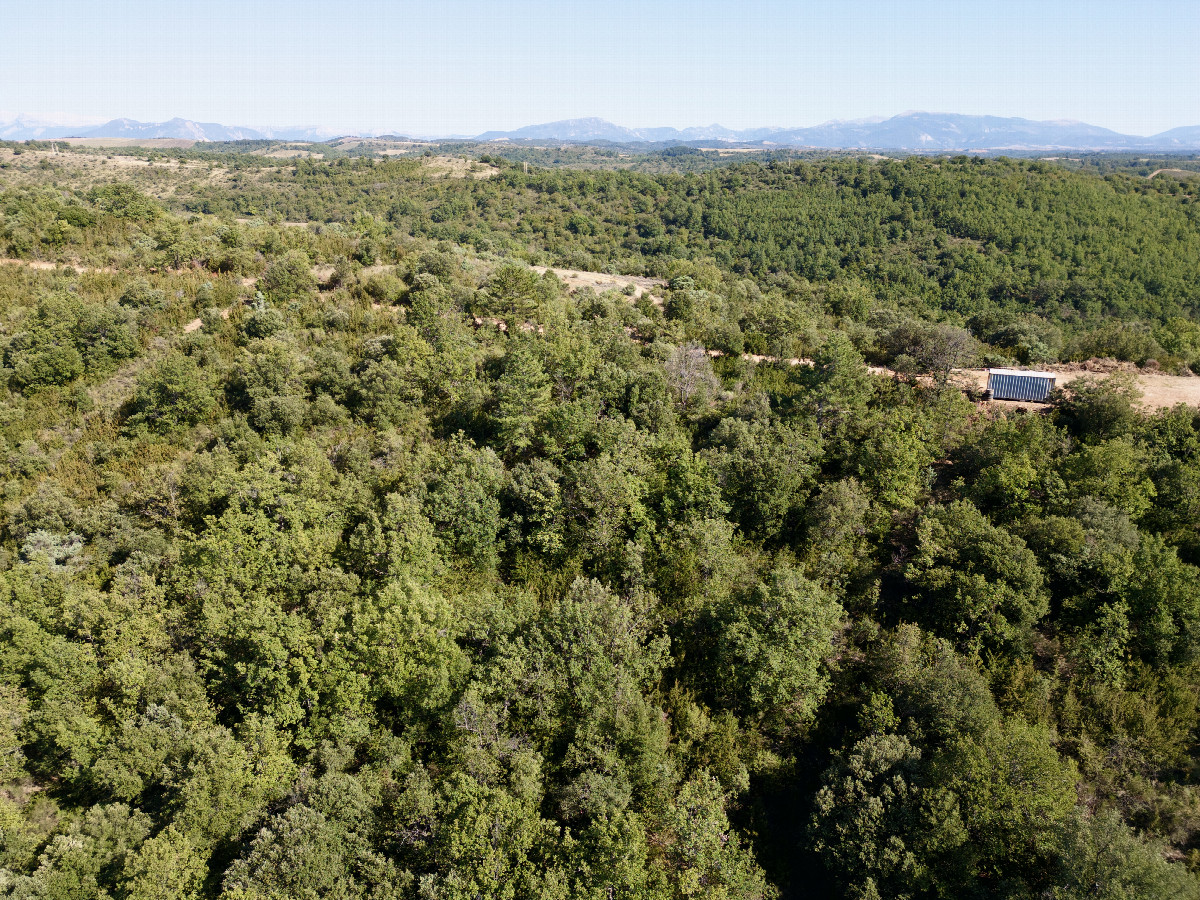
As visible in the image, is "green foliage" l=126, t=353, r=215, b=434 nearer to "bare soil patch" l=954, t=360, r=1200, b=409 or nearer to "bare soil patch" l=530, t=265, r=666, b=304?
"bare soil patch" l=530, t=265, r=666, b=304

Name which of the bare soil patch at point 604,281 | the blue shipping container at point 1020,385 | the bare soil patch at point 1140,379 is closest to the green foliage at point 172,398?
the bare soil patch at point 604,281

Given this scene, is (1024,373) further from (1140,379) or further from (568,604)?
(568,604)

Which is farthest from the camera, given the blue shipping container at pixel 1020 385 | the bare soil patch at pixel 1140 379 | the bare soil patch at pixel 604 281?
the bare soil patch at pixel 604 281

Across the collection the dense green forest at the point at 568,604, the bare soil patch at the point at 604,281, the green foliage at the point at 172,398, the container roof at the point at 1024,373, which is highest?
the bare soil patch at the point at 604,281

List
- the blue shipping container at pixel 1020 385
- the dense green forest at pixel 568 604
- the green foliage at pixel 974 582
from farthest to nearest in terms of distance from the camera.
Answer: the blue shipping container at pixel 1020 385, the green foliage at pixel 974 582, the dense green forest at pixel 568 604

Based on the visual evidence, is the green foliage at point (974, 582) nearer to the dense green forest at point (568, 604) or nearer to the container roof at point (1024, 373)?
the dense green forest at point (568, 604)

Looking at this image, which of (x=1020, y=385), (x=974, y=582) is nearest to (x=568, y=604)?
(x=974, y=582)
